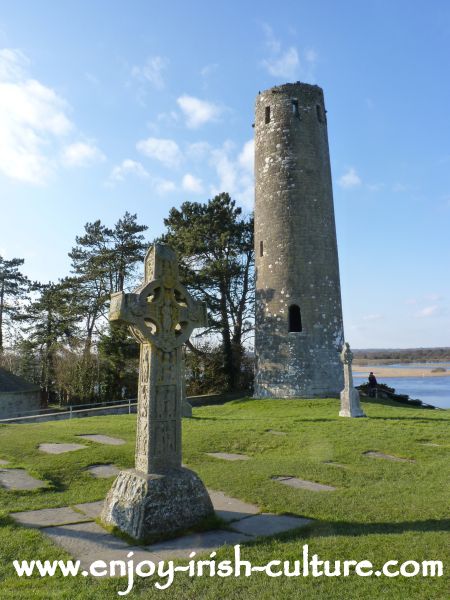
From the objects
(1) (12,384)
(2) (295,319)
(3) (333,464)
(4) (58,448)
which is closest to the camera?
(3) (333,464)

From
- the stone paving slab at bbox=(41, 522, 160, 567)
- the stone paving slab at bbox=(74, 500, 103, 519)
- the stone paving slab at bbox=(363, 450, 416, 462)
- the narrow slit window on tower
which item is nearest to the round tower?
the narrow slit window on tower

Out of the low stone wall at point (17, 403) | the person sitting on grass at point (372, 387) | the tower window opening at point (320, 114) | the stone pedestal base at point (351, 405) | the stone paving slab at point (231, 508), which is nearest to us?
the stone paving slab at point (231, 508)

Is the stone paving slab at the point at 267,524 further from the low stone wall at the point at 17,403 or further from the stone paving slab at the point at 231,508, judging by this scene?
the low stone wall at the point at 17,403

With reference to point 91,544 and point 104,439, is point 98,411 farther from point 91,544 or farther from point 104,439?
point 91,544

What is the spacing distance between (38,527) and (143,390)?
1671 mm

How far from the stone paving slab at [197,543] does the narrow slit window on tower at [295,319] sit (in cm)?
1746

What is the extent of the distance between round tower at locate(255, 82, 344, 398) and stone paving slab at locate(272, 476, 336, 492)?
14326 mm

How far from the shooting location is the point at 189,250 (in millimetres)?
28391

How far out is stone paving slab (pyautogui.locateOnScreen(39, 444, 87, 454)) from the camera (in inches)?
354

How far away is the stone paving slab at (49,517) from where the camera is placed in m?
5.03

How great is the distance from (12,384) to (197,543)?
2479cm

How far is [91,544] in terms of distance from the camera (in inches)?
175

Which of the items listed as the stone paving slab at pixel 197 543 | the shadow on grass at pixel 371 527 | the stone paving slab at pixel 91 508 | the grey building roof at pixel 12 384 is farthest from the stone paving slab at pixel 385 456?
the grey building roof at pixel 12 384

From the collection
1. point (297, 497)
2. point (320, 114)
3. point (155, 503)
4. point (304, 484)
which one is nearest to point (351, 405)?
point (304, 484)
